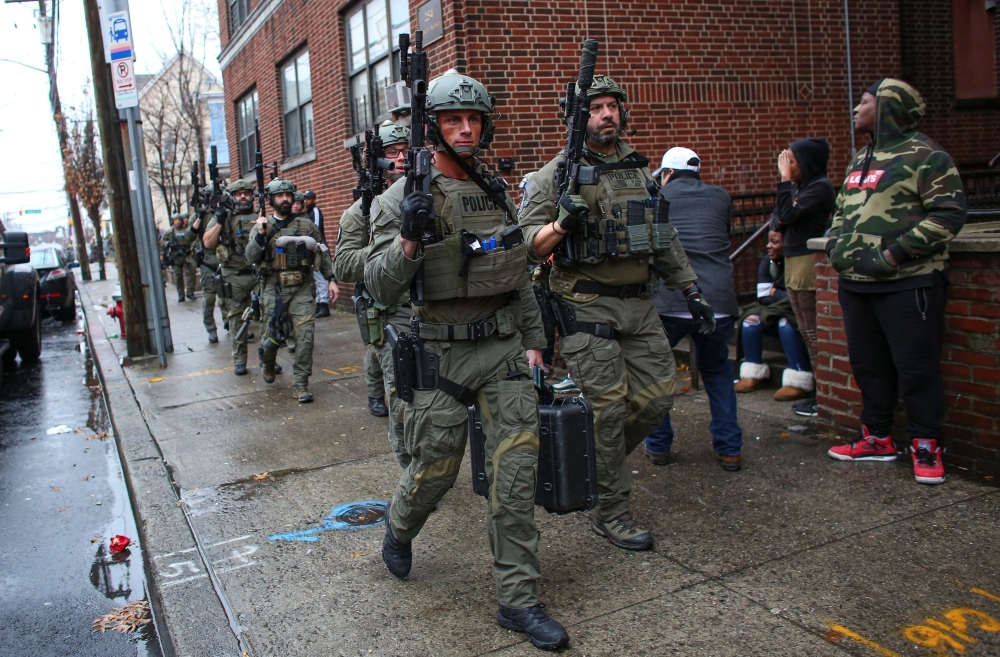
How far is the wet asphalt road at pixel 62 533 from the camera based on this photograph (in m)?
4.01

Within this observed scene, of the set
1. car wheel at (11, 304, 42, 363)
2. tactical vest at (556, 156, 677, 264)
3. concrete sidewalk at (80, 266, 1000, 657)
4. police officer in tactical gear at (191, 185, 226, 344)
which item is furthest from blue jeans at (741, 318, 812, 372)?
car wheel at (11, 304, 42, 363)

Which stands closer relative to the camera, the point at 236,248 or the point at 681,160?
the point at 681,160

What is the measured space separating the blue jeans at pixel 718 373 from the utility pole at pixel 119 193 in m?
7.92

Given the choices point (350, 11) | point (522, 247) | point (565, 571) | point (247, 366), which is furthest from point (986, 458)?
point (350, 11)

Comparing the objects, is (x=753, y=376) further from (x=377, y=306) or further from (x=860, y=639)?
(x=860, y=639)

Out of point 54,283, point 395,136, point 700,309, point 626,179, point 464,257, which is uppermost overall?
point 395,136

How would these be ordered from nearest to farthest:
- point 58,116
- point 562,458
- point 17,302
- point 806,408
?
point 562,458 → point 806,408 → point 17,302 → point 58,116

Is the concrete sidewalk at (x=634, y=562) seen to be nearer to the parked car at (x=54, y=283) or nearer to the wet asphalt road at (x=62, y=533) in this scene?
the wet asphalt road at (x=62, y=533)

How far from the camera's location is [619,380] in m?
4.20

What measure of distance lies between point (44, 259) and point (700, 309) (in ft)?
57.5

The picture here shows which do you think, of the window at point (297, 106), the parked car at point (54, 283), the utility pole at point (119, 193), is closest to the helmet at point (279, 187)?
the utility pole at point (119, 193)

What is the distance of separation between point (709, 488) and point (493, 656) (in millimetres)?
2071

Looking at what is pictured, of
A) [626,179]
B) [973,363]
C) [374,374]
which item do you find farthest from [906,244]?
[374,374]

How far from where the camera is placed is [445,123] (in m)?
3.48
